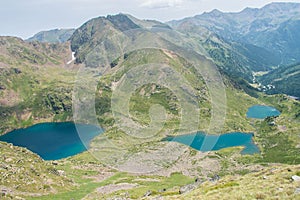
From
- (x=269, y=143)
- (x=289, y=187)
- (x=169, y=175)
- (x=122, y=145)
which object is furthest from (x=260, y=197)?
A: (x=269, y=143)

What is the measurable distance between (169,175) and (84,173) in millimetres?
36010

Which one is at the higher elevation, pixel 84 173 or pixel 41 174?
pixel 41 174

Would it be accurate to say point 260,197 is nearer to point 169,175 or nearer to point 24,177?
point 24,177

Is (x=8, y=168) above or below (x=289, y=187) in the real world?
below

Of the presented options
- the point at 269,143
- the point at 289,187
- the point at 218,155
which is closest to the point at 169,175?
the point at 218,155

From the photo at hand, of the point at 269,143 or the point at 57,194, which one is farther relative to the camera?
the point at 269,143

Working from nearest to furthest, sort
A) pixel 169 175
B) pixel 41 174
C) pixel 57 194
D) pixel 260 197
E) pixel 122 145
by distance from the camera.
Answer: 1. pixel 260 197
2. pixel 57 194
3. pixel 41 174
4. pixel 169 175
5. pixel 122 145

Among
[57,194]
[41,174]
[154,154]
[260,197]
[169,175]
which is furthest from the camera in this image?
[154,154]

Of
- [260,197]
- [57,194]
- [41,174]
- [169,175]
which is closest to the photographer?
[260,197]

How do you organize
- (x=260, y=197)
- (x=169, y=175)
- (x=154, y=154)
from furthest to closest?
1. (x=154, y=154)
2. (x=169, y=175)
3. (x=260, y=197)

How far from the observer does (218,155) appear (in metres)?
170

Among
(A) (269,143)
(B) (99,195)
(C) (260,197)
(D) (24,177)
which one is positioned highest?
(C) (260,197)

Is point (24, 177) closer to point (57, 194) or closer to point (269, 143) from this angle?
point (57, 194)

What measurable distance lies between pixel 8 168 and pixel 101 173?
44.3 m
